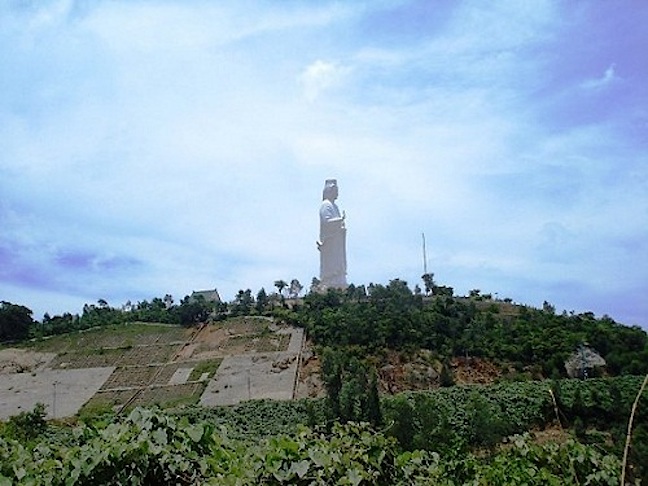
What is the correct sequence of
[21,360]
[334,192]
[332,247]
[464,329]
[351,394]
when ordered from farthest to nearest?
[334,192], [332,247], [21,360], [464,329], [351,394]

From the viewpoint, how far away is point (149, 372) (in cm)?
4356

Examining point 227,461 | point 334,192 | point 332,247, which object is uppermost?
point 334,192

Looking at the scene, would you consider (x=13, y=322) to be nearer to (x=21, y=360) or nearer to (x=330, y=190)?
(x=21, y=360)

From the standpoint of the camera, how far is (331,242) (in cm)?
4722

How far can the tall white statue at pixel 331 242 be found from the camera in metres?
47.2

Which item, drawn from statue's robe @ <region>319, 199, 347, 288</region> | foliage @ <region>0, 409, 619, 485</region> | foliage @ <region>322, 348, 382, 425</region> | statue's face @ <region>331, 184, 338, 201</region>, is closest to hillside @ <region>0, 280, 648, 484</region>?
foliage @ <region>322, 348, 382, 425</region>

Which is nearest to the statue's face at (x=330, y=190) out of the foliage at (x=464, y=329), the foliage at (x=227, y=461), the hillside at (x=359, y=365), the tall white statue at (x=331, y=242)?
the tall white statue at (x=331, y=242)

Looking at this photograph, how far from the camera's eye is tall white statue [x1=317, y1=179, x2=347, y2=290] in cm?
4716

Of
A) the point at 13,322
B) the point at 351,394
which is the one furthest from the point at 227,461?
the point at 13,322

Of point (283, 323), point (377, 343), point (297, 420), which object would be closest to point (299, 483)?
point (297, 420)

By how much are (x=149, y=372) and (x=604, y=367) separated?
25610 mm

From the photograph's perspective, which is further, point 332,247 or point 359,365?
point 332,247

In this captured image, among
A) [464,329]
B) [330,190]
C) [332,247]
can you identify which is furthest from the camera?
[330,190]

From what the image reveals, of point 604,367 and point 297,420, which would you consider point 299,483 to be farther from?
point 604,367
